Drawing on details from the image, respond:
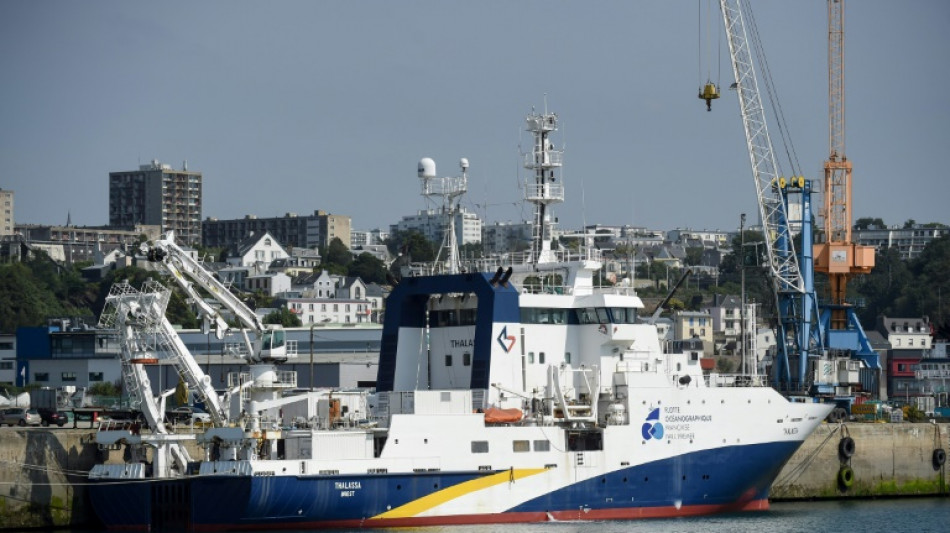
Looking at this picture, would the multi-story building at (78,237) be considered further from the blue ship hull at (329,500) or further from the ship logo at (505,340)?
the blue ship hull at (329,500)

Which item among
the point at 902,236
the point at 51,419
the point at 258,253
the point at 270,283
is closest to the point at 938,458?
the point at 51,419

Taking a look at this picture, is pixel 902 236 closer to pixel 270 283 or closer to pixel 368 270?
pixel 368 270

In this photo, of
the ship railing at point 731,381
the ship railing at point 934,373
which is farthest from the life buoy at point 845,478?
the ship railing at point 934,373

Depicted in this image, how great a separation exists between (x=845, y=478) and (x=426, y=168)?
698 inches

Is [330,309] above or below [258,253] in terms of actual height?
below

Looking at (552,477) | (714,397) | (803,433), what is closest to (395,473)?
(552,477)

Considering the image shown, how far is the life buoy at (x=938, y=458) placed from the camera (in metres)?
51.2

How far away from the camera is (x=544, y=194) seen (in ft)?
142

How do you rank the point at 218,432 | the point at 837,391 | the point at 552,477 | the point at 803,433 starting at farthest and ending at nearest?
1. the point at 837,391
2. the point at 803,433
3. the point at 552,477
4. the point at 218,432

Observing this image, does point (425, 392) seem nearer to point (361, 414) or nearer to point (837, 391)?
point (361, 414)

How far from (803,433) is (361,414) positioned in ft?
41.1

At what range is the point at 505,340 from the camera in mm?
39719

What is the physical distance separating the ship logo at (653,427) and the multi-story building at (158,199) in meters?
143

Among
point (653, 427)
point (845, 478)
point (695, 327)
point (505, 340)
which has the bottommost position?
point (845, 478)
